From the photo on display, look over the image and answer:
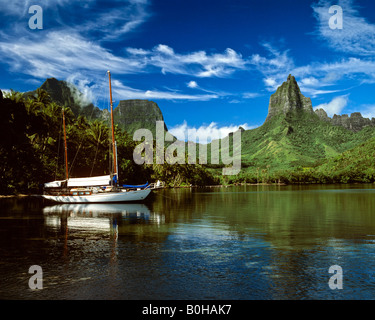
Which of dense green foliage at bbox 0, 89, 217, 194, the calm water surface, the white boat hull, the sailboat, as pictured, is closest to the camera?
the calm water surface

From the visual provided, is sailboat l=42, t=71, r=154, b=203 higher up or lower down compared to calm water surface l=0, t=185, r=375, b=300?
higher up

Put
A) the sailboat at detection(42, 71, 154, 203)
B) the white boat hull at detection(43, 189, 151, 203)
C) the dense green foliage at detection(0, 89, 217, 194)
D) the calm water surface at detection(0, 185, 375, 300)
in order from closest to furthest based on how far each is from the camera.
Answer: the calm water surface at detection(0, 185, 375, 300) → the sailboat at detection(42, 71, 154, 203) → the white boat hull at detection(43, 189, 151, 203) → the dense green foliage at detection(0, 89, 217, 194)

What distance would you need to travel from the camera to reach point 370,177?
→ 190250mm

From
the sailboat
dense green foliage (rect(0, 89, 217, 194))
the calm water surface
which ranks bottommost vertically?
the calm water surface

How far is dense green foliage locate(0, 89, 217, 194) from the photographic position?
66.0 metres

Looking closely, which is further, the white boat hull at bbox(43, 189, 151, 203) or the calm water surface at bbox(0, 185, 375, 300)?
the white boat hull at bbox(43, 189, 151, 203)

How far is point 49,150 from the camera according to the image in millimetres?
88375


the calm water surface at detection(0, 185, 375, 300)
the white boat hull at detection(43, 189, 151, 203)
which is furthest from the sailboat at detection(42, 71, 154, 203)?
the calm water surface at detection(0, 185, 375, 300)

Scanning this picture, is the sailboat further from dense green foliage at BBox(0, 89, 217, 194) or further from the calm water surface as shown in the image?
the calm water surface

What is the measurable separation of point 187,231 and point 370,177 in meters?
188

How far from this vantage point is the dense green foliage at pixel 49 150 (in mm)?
66000

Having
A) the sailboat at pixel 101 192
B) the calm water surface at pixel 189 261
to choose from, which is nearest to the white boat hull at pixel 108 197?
the sailboat at pixel 101 192

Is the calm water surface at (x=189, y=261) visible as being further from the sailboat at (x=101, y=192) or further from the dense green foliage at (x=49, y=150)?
the dense green foliage at (x=49, y=150)
